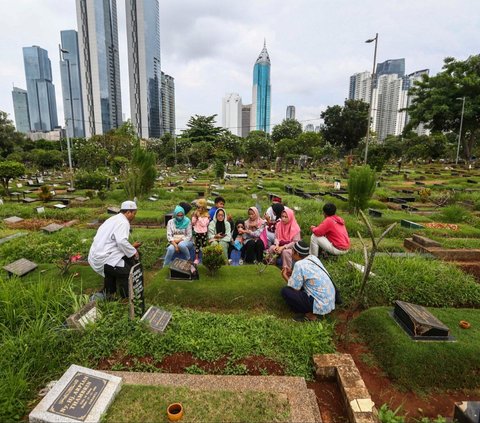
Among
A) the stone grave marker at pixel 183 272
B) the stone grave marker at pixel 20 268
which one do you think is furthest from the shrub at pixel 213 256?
the stone grave marker at pixel 20 268

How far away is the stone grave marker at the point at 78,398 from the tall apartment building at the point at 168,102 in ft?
253

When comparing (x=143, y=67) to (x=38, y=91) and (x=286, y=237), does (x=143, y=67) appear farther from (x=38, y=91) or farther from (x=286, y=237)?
(x=38, y=91)

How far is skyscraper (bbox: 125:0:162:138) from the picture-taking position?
67.1 meters

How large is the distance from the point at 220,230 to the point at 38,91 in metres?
159

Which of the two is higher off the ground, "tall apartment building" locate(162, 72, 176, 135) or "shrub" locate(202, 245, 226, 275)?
"tall apartment building" locate(162, 72, 176, 135)

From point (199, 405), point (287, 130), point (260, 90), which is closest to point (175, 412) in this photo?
point (199, 405)

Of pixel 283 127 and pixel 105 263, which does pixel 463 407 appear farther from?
pixel 283 127

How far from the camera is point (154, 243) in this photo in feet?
23.1

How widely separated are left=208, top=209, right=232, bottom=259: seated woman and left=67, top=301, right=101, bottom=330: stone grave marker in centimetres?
269

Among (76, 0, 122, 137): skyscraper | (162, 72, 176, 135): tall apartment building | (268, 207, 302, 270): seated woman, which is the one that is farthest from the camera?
(162, 72, 176, 135): tall apartment building

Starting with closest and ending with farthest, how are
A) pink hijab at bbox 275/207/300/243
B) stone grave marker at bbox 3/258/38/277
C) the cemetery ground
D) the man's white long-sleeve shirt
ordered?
the cemetery ground
the man's white long-sleeve shirt
stone grave marker at bbox 3/258/38/277
pink hijab at bbox 275/207/300/243

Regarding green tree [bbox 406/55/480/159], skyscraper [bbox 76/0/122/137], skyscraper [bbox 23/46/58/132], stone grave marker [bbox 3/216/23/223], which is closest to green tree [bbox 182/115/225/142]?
skyscraper [bbox 76/0/122/137]

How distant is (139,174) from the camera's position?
42.5 feet

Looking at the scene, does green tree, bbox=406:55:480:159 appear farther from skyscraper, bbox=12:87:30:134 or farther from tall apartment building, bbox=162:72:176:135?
skyscraper, bbox=12:87:30:134
